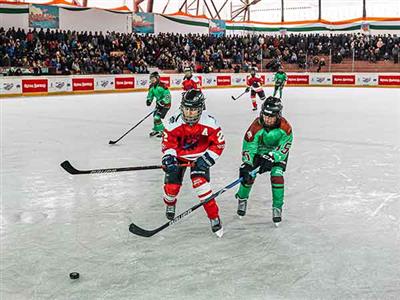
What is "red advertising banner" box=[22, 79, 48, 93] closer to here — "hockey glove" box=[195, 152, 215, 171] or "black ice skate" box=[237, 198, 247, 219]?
"black ice skate" box=[237, 198, 247, 219]

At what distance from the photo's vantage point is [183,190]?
511 cm

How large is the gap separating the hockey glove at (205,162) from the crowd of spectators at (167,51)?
15309 mm

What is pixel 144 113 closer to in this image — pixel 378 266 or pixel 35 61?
pixel 35 61

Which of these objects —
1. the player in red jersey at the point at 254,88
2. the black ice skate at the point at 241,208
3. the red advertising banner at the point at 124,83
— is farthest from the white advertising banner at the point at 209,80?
the black ice skate at the point at 241,208

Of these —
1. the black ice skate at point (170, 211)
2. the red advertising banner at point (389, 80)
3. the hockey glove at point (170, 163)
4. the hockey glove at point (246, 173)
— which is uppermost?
the red advertising banner at point (389, 80)

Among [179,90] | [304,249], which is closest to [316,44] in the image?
[179,90]

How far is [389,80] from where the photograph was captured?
75.8 ft

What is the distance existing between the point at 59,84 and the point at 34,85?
0.98 meters

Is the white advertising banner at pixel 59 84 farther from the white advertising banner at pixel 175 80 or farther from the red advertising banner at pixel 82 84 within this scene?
the white advertising banner at pixel 175 80

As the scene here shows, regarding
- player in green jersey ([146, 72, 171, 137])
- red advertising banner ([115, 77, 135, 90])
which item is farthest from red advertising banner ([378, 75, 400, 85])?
player in green jersey ([146, 72, 171, 137])

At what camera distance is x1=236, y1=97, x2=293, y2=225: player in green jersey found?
12.2 ft

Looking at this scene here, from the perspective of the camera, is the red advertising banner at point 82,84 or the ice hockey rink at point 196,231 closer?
the ice hockey rink at point 196,231

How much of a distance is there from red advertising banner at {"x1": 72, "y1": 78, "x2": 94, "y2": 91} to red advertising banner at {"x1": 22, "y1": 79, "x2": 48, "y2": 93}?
1.18 metres

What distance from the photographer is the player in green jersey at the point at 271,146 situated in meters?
3.73
